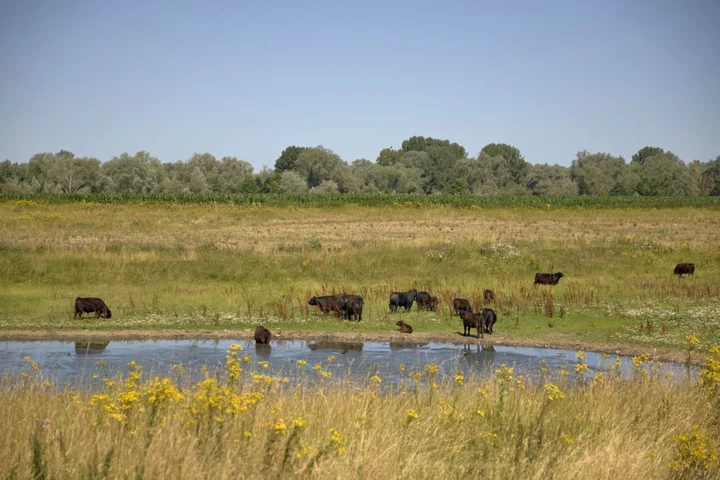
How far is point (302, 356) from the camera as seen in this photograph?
20.3m

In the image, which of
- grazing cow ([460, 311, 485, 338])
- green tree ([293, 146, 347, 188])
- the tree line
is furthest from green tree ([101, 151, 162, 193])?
grazing cow ([460, 311, 485, 338])

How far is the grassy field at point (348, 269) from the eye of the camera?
25.3 m

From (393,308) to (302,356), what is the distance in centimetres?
749

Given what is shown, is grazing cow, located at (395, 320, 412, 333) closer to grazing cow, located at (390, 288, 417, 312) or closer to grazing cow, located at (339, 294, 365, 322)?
grazing cow, located at (339, 294, 365, 322)

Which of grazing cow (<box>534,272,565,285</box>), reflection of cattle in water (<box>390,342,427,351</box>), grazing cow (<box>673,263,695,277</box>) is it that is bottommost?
reflection of cattle in water (<box>390,342,427,351</box>)

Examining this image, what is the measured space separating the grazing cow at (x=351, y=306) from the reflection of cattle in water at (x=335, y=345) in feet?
7.76

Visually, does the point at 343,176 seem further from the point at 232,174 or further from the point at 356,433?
the point at 356,433

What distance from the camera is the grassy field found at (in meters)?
25.3

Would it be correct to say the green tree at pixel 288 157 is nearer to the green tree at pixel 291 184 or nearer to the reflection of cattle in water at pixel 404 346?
the green tree at pixel 291 184

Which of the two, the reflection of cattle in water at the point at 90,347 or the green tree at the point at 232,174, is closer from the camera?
the reflection of cattle in water at the point at 90,347

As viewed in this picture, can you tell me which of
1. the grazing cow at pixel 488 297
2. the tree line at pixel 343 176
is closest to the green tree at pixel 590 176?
the tree line at pixel 343 176

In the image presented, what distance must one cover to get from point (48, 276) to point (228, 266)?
25.8ft

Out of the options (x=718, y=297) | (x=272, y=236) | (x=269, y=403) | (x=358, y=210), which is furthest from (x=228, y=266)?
(x=358, y=210)

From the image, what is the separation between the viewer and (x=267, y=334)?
21.8 meters
